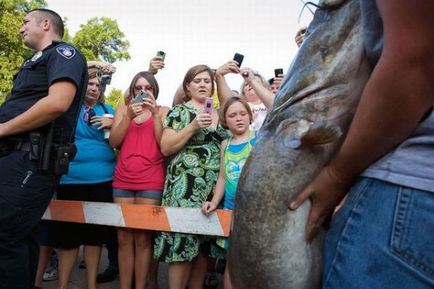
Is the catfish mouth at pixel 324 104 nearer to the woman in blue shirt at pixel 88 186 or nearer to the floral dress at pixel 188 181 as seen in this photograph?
the floral dress at pixel 188 181

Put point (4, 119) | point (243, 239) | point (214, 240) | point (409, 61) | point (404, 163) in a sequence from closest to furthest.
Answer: point (409, 61) < point (404, 163) < point (243, 239) < point (4, 119) < point (214, 240)

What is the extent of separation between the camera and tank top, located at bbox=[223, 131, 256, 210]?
137 inches

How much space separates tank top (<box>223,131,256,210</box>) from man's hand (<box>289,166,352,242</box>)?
2408mm

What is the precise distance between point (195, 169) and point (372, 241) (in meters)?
2.78

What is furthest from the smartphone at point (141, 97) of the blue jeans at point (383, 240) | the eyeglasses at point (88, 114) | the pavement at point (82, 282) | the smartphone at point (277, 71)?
the blue jeans at point (383, 240)

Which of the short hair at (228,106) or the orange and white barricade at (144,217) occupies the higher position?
the short hair at (228,106)

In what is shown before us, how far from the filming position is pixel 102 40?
100.0 feet

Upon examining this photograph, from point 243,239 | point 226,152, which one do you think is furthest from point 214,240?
point 243,239

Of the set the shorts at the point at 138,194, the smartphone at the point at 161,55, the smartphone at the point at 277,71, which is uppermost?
the smartphone at the point at 161,55

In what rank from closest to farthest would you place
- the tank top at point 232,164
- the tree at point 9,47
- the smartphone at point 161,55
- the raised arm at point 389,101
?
the raised arm at point 389,101 → the tank top at point 232,164 → the smartphone at point 161,55 → the tree at point 9,47

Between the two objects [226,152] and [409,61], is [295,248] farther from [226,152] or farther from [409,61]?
[226,152]

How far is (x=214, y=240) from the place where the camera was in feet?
11.8

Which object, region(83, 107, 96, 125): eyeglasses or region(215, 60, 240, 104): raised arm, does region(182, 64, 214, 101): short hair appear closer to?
region(215, 60, 240, 104): raised arm

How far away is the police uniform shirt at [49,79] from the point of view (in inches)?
124
